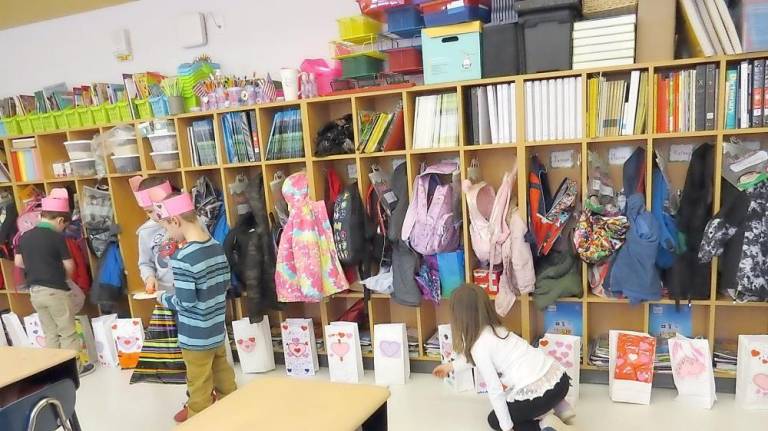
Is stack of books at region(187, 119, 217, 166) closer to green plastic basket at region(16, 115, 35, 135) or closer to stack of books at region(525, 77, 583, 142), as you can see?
green plastic basket at region(16, 115, 35, 135)

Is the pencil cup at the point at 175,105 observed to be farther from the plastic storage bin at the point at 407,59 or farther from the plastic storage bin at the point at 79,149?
the plastic storage bin at the point at 407,59

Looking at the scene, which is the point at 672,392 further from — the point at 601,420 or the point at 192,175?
the point at 192,175

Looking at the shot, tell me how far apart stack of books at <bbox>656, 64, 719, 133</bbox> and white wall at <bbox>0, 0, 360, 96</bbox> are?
6.76 feet

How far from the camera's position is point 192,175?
162 inches

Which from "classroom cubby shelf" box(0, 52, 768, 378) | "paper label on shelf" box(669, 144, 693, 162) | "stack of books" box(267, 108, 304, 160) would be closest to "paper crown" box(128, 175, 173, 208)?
"classroom cubby shelf" box(0, 52, 768, 378)

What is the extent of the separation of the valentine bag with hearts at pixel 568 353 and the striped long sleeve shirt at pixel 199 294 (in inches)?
72.6

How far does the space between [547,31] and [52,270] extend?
3.74 meters

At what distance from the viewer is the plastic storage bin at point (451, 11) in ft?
10.2

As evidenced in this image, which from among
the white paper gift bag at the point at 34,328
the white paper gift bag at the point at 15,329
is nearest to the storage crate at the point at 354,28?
the white paper gift bag at the point at 34,328

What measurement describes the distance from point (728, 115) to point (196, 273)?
2844 mm

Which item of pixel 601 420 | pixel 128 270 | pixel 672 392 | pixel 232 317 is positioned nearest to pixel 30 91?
pixel 128 270

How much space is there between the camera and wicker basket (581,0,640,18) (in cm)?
287

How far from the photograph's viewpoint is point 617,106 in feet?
9.87

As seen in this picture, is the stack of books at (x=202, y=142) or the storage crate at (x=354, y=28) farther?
the stack of books at (x=202, y=142)
